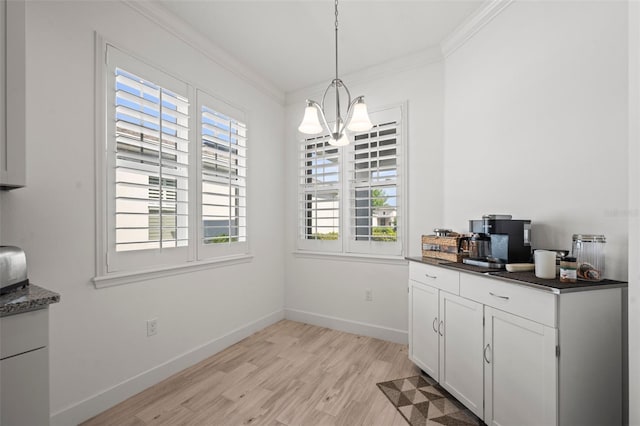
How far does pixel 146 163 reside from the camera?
7.10 feet

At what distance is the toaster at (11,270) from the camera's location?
3.96 ft

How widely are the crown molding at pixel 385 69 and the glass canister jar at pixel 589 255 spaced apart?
2.04 metres

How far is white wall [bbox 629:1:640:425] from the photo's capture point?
124 centimetres

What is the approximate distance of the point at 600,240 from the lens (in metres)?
1.51

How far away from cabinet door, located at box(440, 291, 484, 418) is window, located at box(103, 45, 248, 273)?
2040mm

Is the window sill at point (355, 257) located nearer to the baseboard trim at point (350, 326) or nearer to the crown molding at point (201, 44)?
the baseboard trim at point (350, 326)

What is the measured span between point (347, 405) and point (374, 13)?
2.90 meters

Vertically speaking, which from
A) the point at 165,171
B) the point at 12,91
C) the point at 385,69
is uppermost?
the point at 385,69

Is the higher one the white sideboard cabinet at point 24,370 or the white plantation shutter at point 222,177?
the white plantation shutter at point 222,177

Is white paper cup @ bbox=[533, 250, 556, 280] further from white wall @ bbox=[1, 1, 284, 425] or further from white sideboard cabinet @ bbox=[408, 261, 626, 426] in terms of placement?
white wall @ bbox=[1, 1, 284, 425]

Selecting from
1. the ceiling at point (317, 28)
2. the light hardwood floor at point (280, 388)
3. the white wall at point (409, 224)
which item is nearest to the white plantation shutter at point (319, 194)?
the white wall at point (409, 224)

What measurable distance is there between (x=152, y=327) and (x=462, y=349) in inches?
86.5

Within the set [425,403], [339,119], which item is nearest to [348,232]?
[339,119]

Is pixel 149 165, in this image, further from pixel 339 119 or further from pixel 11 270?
pixel 339 119
